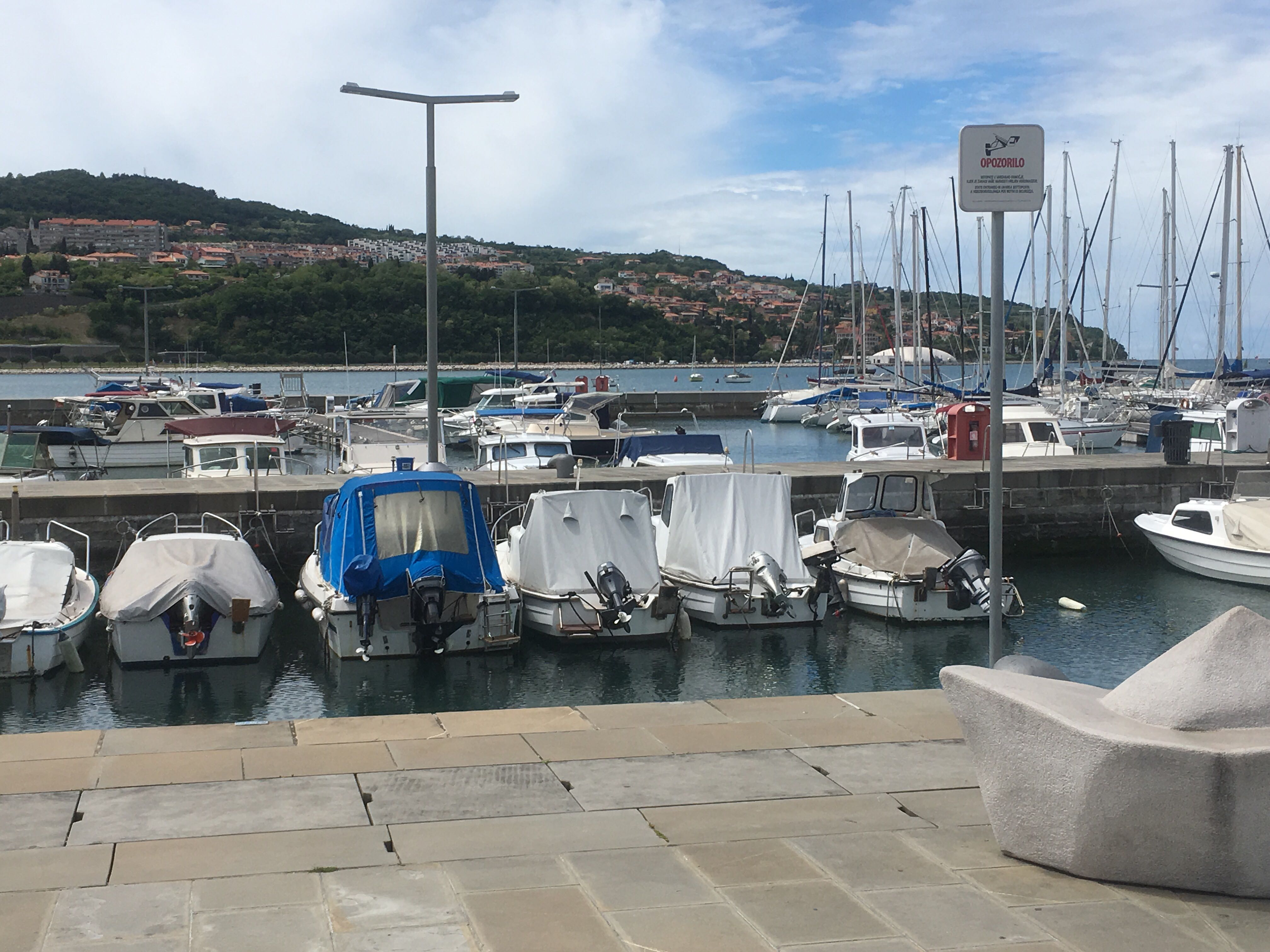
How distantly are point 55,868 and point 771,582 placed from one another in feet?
45.0

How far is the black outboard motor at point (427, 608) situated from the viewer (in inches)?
659

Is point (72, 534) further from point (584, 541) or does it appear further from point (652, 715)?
point (652, 715)

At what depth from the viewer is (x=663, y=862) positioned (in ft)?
21.1

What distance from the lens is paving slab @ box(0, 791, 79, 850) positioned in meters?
6.73

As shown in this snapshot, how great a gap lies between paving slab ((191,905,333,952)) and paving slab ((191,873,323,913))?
A: 0.21ft

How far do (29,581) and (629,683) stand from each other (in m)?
8.08

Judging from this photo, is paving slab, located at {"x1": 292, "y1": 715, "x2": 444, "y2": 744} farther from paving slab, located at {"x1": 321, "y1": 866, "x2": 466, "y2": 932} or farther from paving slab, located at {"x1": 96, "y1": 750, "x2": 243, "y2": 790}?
paving slab, located at {"x1": 321, "y1": 866, "x2": 466, "y2": 932}

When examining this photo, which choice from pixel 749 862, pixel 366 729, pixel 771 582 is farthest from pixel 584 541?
pixel 749 862

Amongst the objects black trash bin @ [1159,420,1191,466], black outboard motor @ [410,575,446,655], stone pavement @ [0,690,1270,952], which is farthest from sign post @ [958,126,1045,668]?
black trash bin @ [1159,420,1191,466]

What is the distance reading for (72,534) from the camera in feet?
71.9

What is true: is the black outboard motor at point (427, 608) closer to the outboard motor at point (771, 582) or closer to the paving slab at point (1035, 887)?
the outboard motor at point (771, 582)

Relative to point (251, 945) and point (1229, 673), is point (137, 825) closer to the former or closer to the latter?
point (251, 945)

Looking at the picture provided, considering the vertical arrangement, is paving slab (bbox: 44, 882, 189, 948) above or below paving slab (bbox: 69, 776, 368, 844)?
above

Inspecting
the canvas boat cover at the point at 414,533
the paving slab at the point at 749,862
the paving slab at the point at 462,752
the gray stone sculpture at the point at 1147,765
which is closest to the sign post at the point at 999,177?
the gray stone sculpture at the point at 1147,765
